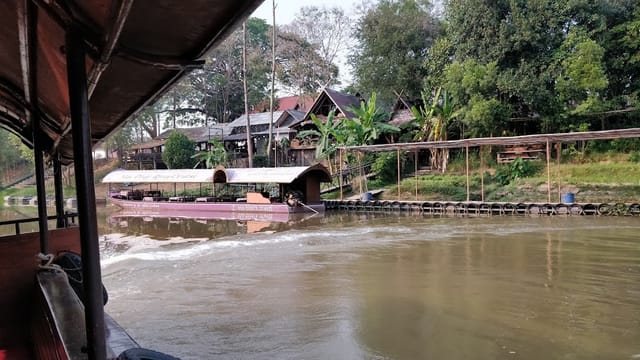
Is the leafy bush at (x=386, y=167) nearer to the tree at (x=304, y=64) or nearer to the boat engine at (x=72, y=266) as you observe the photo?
the tree at (x=304, y=64)

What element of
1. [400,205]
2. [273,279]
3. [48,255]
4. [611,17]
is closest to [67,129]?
[48,255]

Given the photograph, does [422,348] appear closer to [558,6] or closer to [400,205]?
[400,205]

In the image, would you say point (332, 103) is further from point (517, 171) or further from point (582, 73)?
point (582, 73)

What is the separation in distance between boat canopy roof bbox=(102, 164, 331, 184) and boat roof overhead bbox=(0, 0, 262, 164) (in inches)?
706

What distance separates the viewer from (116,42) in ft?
6.21

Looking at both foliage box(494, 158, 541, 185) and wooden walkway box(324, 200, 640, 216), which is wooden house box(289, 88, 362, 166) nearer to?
wooden walkway box(324, 200, 640, 216)

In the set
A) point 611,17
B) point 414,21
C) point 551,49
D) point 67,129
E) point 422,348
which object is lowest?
point 422,348

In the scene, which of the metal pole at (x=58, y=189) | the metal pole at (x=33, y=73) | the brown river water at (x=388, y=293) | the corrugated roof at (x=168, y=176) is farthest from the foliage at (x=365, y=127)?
the metal pole at (x=33, y=73)

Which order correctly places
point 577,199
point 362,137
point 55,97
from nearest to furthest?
point 55,97 → point 577,199 → point 362,137

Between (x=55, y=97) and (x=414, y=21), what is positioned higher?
(x=414, y=21)

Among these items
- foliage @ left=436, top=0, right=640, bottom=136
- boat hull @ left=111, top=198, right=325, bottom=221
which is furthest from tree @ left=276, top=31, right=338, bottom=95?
boat hull @ left=111, top=198, right=325, bottom=221

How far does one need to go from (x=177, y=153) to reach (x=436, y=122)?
59.1 feet

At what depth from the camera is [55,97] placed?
3.44 metres

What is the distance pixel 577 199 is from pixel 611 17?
978 cm
